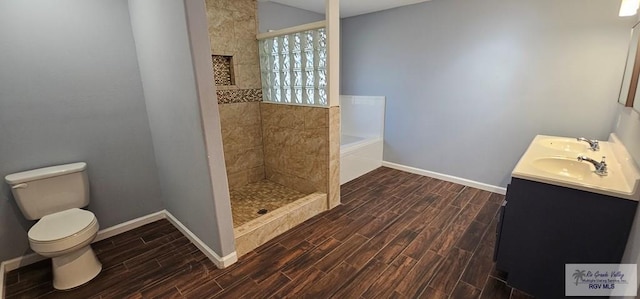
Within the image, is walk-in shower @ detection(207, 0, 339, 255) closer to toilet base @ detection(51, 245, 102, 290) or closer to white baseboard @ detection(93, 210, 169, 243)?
white baseboard @ detection(93, 210, 169, 243)

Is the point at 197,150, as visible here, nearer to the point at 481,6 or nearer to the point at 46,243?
the point at 46,243

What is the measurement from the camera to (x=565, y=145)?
2369 millimetres

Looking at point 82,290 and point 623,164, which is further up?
point 623,164

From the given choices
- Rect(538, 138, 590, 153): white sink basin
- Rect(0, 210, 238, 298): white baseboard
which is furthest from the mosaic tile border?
Rect(538, 138, 590, 153): white sink basin

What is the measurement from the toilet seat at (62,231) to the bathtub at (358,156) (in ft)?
8.40

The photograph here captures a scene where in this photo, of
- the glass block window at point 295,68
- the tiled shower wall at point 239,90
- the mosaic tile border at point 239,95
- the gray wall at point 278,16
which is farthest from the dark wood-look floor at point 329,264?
the gray wall at point 278,16

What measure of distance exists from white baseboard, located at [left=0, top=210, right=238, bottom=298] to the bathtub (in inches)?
74.9

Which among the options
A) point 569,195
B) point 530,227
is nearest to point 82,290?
point 530,227

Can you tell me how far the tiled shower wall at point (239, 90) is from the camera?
9.62 feet

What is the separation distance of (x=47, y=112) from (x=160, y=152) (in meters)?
0.81

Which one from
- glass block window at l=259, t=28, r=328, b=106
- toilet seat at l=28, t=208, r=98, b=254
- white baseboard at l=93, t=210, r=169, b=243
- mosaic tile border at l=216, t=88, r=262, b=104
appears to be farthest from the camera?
mosaic tile border at l=216, t=88, r=262, b=104

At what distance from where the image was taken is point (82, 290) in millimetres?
1850

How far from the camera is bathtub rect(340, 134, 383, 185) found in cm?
360

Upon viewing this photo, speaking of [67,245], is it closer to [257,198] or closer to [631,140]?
[257,198]
